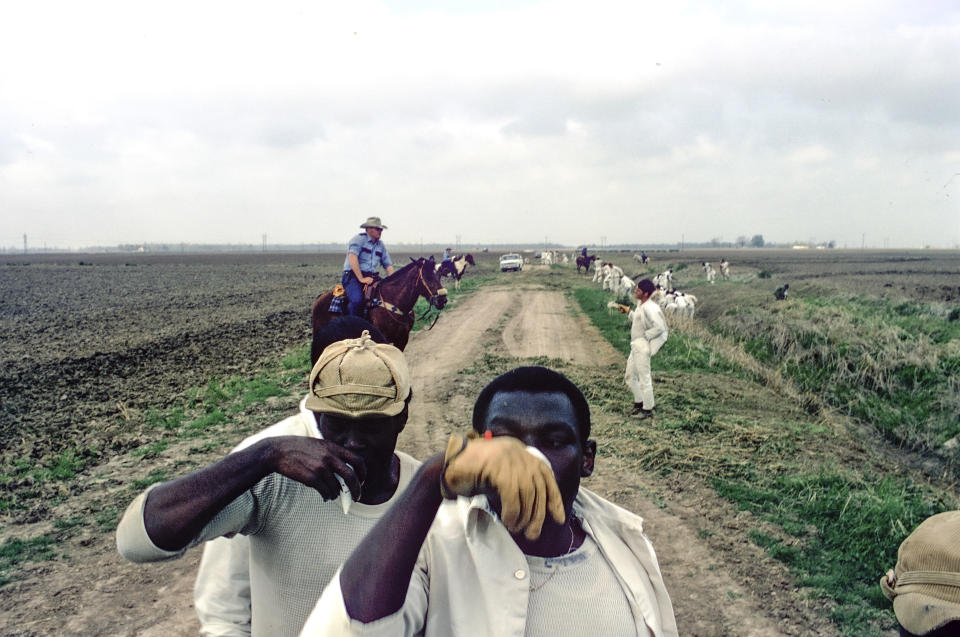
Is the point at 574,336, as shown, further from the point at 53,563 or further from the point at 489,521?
the point at 489,521

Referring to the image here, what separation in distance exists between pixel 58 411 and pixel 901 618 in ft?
35.1

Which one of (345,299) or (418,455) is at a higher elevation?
(345,299)

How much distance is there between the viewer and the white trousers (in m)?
8.97

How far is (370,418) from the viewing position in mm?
1873

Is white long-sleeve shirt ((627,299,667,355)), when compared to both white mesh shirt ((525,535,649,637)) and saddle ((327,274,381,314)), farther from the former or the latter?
white mesh shirt ((525,535,649,637))

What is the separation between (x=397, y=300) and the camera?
35.5ft

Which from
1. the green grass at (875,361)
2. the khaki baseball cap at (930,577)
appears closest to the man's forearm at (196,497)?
the khaki baseball cap at (930,577)

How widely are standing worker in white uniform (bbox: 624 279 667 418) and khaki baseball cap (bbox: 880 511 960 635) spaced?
7300mm

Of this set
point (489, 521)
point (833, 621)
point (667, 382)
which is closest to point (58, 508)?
point (489, 521)

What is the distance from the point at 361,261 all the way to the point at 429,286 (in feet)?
4.82

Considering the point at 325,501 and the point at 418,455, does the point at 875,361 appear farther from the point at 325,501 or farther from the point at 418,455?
the point at 325,501

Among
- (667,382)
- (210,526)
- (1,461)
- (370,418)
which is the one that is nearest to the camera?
(210,526)

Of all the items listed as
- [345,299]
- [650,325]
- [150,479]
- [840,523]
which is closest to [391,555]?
[840,523]

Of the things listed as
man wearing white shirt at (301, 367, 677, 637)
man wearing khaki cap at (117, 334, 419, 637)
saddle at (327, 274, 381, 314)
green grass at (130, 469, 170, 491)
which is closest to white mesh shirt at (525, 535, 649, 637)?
man wearing white shirt at (301, 367, 677, 637)
